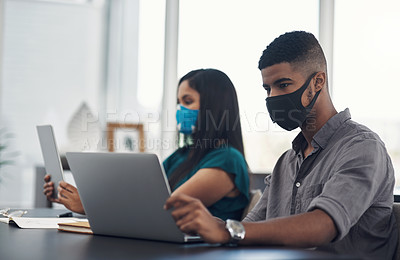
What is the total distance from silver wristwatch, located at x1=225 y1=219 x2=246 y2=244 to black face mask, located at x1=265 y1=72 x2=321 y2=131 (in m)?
0.55

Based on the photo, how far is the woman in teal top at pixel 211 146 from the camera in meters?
1.99

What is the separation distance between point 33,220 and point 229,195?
2.46 feet

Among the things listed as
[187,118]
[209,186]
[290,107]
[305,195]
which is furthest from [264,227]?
[187,118]

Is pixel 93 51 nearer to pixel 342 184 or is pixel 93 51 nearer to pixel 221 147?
pixel 221 147

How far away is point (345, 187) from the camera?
1197 mm

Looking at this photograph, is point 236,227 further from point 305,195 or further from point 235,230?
point 305,195

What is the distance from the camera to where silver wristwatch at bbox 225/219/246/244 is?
40.7 inches

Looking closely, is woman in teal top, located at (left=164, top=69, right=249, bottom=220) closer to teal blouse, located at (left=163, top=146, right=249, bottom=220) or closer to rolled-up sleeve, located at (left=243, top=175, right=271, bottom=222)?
teal blouse, located at (left=163, top=146, right=249, bottom=220)

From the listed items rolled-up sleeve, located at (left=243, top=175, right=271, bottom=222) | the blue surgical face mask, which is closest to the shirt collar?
rolled-up sleeve, located at (left=243, top=175, right=271, bottom=222)

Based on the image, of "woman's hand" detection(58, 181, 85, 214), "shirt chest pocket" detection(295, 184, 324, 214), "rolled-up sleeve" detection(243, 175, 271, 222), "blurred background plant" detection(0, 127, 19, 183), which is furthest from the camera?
"blurred background plant" detection(0, 127, 19, 183)

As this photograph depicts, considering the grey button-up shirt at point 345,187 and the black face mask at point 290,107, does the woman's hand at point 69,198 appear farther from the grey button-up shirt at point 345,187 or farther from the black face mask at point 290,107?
the black face mask at point 290,107

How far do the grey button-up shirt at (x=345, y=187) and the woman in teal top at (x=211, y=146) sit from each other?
1.16ft

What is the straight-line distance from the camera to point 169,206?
102 cm

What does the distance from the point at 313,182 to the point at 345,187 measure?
231 mm
